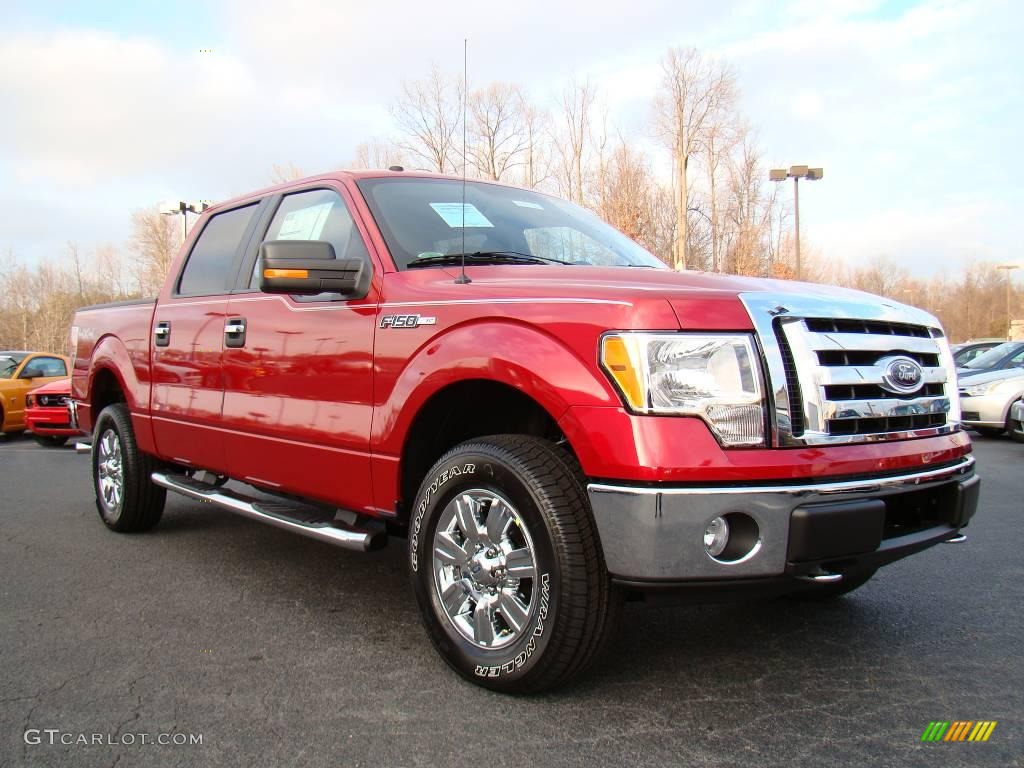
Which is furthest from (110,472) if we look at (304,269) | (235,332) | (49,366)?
(49,366)

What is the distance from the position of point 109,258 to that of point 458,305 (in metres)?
43.5

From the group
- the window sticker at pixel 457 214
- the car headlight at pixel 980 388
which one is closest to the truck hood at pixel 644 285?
the window sticker at pixel 457 214

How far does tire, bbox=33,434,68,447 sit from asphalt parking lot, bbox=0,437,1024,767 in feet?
28.1

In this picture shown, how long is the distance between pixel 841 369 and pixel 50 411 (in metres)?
11.9

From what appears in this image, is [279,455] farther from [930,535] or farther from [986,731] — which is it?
[986,731]

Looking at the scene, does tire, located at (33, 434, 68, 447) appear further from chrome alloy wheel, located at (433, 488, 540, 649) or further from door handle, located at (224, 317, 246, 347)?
chrome alloy wheel, located at (433, 488, 540, 649)

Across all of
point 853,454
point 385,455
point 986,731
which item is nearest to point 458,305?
point 385,455

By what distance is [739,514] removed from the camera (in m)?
2.42

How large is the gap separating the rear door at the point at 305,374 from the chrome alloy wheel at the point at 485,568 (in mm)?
575

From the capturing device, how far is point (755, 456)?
2428mm

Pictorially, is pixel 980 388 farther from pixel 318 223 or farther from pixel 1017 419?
pixel 318 223

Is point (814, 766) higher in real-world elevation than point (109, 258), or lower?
lower

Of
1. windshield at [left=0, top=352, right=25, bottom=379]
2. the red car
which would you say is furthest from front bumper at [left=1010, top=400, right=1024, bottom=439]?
windshield at [left=0, top=352, right=25, bottom=379]

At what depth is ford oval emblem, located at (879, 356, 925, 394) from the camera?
2735 millimetres
